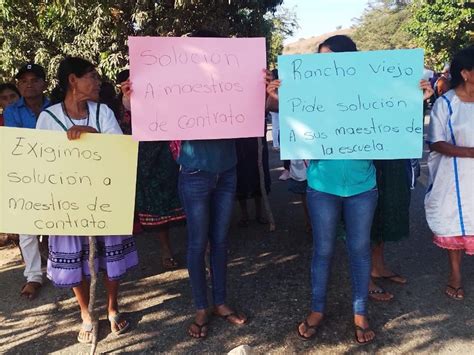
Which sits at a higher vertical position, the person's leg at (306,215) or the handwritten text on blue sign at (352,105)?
the handwritten text on blue sign at (352,105)

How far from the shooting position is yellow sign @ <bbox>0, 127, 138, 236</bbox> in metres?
2.38

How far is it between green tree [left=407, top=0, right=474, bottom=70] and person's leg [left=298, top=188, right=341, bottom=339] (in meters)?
16.5

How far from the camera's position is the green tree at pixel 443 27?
16.4 meters

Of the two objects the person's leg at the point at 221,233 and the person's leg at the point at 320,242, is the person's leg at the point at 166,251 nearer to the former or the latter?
the person's leg at the point at 221,233

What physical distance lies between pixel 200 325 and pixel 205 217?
2.30ft

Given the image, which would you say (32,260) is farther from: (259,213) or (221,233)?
(259,213)

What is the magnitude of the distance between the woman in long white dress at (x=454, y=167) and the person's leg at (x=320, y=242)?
37.0 inches

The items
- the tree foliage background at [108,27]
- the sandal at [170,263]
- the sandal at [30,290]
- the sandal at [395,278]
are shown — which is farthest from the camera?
the tree foliage background at [108,27]

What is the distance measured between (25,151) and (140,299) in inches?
56.5

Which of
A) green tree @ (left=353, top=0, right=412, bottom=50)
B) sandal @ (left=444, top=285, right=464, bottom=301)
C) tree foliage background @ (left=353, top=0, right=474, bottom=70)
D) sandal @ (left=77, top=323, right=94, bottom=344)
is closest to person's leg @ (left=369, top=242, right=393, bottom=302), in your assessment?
sandal @ (left=444, top=285, right=464, bottom=301)

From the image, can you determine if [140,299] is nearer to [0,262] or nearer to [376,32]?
[0,262]

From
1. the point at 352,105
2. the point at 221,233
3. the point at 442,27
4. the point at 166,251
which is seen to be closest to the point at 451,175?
the point at 352,105

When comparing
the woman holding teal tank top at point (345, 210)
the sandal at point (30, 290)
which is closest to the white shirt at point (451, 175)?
the woman holding teal tank top at point (345, 210)

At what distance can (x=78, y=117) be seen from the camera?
254cm
